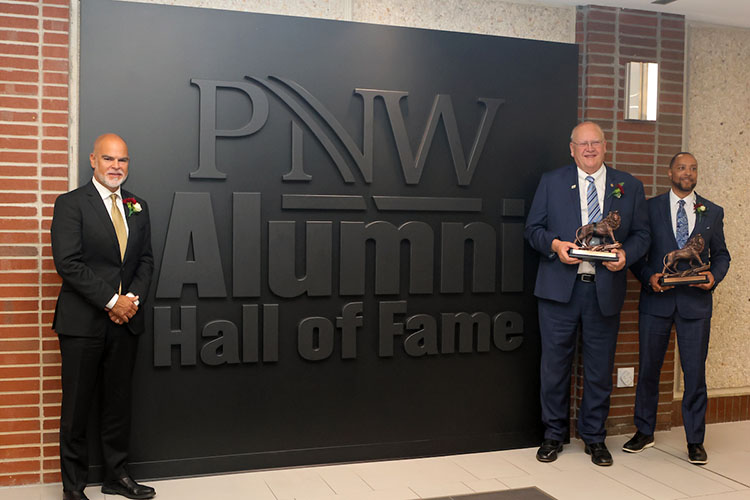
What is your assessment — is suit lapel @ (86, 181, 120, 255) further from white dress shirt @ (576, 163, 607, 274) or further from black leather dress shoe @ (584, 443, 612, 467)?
black leather dress shoe @ (584, 443, 612, 467)

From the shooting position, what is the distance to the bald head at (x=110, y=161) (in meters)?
3.46

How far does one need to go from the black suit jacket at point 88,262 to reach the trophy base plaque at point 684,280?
9.43 feet

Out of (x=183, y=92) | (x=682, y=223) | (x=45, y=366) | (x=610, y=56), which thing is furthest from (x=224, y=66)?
(x=682, y=223)

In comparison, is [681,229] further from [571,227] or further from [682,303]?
[571,227]

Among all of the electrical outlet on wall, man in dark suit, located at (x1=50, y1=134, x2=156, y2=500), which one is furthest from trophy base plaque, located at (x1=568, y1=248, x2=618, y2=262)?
man in dark suit, located at (x1=50, y1=134, x2=156, y2=500)

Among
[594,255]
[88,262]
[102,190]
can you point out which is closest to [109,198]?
[102,190]

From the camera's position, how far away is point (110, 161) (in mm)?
3469

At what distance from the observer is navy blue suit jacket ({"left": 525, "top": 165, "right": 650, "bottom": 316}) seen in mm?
4172

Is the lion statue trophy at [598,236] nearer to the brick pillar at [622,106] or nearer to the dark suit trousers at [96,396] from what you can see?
the brick pillar at [622,106]

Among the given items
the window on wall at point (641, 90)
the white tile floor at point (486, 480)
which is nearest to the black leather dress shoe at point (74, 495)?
the white tile floor at point (486, 480)

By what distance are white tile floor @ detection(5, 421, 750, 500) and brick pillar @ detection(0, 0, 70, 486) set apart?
0.99 feet

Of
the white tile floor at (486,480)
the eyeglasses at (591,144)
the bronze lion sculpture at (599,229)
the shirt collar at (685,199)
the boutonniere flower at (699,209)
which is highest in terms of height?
the eyeglasses at (591,144)

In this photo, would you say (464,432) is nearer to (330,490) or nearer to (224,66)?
(330,490)

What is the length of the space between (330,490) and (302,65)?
2.28 m
